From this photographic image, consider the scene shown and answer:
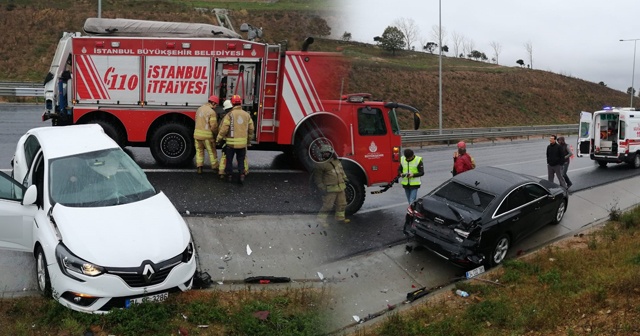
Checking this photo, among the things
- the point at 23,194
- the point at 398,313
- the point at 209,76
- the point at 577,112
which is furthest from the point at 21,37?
the point at 577,112

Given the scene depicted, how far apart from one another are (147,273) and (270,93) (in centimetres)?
441

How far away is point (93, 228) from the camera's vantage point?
5.77m

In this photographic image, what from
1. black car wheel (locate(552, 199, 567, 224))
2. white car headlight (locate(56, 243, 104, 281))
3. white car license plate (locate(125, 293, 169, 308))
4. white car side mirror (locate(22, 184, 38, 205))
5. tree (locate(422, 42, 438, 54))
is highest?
tree (locate(422, 42, 438, 54))

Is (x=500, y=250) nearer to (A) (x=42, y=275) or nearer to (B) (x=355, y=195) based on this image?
(B) (x=355, y=195)

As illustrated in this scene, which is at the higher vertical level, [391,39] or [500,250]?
[391,39]

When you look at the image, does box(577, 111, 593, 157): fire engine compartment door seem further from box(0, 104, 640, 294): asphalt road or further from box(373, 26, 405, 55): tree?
box(373, 26, 405, 55): tree

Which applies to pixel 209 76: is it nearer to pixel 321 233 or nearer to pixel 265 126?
pixel 265 126

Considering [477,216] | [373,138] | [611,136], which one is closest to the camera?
[373,138]

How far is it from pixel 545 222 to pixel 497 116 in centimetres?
3461

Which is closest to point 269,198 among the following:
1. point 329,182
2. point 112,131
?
point 112,131

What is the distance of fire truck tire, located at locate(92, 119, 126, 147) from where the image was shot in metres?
9.87

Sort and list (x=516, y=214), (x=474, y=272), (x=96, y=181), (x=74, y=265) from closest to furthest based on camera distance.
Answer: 1. (x=74, y=265)
2. (x=96, y=181)
3. (x=474, y=272)
4. (x=516, y=214)

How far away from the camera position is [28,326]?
5258mm

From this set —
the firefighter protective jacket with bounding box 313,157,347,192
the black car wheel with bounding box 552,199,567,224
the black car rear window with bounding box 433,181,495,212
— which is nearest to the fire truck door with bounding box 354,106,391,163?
the black car rear window with bounding box 433,181,495,212
